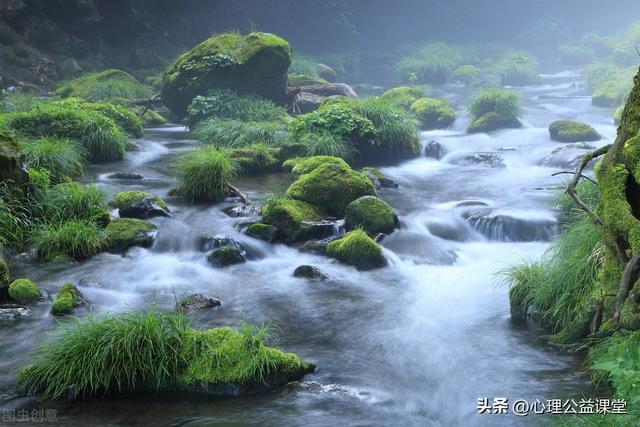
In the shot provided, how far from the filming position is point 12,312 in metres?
6.98

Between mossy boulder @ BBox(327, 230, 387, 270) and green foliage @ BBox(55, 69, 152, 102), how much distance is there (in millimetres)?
12309

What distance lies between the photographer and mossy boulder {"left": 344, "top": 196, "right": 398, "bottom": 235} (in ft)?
32.6

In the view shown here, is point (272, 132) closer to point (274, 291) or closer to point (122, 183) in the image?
point (122, 183)

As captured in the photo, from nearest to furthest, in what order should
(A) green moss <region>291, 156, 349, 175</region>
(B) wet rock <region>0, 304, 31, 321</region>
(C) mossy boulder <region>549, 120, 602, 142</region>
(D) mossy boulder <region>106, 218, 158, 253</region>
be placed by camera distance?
(B) wet rock <region>0, 304, 31, 321</region> < (D) mossy boulder <region>106, 218, 158, 253</region> < (A) green moss <region>291, 156, 349, 175</region> < (C) mossy boulder <region>549, 120, 602, 142</region>

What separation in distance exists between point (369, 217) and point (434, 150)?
21.5 feet

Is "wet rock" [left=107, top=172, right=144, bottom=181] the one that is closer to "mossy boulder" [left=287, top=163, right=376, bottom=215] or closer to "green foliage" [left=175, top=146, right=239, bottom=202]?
"green foliage" [left=175, top=146, right=239, bottom=202]

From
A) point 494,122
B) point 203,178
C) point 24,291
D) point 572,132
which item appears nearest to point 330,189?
point 203,178

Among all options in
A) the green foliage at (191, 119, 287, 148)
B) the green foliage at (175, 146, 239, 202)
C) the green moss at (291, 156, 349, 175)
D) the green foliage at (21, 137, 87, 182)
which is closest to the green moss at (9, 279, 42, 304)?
the green foliage at (21, 137, 87, 182)

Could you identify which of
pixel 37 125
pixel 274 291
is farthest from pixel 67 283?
pixel 37 125

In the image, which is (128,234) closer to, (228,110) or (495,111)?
(228,110)

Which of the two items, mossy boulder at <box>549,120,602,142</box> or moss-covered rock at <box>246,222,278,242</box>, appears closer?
moss-covered rock at <box>246,222,278,242</box>

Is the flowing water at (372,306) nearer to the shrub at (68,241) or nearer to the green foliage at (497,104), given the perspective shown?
the shrub at (68,241)

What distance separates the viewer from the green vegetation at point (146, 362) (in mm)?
5352

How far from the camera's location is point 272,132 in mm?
14898
